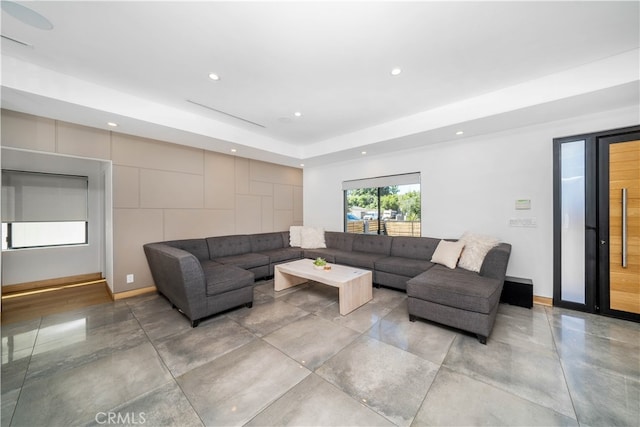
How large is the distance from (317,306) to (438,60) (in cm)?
313

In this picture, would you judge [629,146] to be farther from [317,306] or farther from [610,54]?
[317,306]

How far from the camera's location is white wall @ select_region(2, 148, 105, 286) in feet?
11.7

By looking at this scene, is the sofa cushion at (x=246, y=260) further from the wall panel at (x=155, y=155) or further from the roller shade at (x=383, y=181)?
the roller shade at (x=383, y=181)

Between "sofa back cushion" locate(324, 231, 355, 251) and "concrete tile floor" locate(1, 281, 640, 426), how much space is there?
2239mm

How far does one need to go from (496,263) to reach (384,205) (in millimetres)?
2401

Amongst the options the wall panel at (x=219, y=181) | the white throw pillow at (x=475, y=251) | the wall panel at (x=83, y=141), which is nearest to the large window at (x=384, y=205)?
the white throw pillow at (x=475, y=251)

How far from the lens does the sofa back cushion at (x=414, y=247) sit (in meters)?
3.90

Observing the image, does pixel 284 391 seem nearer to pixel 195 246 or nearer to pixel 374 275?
pixel 374 275

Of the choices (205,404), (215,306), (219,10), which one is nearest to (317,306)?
(215,306)

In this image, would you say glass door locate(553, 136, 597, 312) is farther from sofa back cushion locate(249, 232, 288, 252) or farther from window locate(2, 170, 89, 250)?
window locate(2, 170, 89, 250)

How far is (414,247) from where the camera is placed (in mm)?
4074

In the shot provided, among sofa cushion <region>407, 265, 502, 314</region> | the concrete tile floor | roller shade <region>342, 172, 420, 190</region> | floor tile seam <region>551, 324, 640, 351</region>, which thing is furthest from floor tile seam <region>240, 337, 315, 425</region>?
roller shade <region>342, 172, 420, 190</region>

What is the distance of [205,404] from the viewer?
1533mm

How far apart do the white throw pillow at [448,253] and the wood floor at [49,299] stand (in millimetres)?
4959
